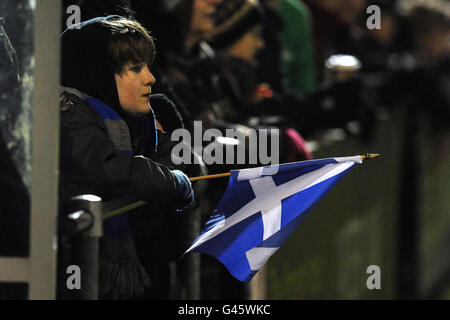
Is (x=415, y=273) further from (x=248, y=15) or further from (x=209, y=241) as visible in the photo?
(x=209, y=241)

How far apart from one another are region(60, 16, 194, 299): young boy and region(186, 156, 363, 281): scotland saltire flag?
197 mm

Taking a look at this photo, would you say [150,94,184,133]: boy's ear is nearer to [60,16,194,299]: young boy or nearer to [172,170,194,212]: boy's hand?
[60,16,194,299]: young boy

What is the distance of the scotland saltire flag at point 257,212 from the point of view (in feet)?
11.1

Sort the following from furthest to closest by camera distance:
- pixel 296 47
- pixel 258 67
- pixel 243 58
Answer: pixel 296 47 → pixel 258 67 → pixel 243 58

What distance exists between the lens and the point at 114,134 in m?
3.09

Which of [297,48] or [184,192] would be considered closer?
[184,192]

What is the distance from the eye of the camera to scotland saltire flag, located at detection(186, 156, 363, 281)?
3.38m

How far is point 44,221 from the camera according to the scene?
308 centimetres

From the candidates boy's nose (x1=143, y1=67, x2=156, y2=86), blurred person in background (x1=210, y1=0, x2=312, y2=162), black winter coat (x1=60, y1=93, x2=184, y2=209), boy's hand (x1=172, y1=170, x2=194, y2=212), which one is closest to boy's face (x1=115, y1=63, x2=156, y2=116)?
boy's nose (x1=143, y1=67, x2=156, y2=86)

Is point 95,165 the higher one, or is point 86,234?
point 95,165

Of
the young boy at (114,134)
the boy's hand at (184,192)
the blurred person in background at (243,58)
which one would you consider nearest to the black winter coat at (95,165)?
the young boy at (114,134)

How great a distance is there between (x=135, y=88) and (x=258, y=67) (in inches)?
71.5

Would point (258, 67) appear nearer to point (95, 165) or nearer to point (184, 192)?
point (184, 192)

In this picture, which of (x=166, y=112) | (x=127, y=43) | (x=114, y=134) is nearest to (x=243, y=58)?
(x=166, y=112)
